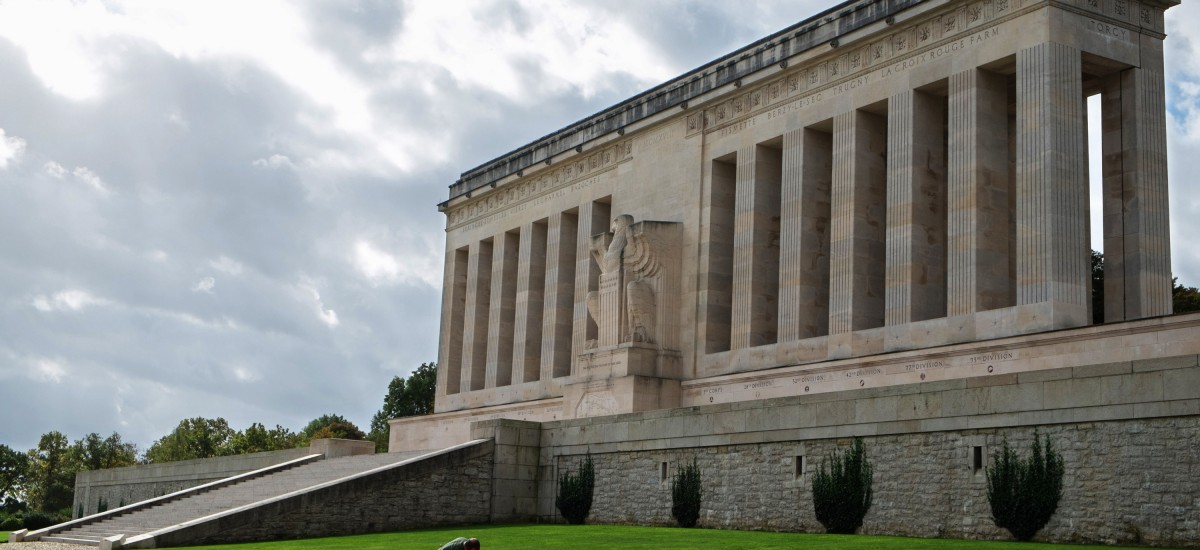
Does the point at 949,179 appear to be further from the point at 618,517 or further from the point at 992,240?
the point at 618,517

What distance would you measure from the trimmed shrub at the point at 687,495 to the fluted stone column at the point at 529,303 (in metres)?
21.6

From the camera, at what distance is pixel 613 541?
23438mm

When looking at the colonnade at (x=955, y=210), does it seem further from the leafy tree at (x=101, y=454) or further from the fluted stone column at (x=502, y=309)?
the leafy tree at (x=101, y=454)

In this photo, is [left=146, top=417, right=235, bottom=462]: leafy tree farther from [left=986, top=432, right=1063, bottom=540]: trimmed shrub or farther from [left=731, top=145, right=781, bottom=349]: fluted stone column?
[left=986, top=432, right=1063, bottom=540]: trimmed shrub

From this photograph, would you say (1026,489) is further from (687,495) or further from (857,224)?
(857,224)

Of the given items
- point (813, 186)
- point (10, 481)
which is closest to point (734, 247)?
point (813, 186)

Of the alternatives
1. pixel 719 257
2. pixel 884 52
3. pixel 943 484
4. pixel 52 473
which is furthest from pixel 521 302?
pixel 52 473

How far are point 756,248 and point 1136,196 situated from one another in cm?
1061

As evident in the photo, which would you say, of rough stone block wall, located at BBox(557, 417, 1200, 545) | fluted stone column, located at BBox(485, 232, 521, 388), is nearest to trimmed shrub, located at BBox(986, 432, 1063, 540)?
rough stone block wall, located at BBox(557, 417, 1200, 545)

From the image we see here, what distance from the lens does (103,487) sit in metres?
53.4

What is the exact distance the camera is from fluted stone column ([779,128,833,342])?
3597 centimetres

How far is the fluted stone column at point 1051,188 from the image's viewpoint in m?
29.2

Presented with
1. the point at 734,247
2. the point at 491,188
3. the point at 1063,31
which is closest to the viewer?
the point at 1063,31

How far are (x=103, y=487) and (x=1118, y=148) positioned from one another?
3971 cm
